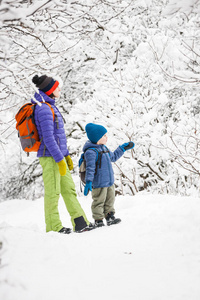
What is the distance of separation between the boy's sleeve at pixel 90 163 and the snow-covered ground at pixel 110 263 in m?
0.62

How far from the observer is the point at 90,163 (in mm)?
2975

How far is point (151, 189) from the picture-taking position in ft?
21.3

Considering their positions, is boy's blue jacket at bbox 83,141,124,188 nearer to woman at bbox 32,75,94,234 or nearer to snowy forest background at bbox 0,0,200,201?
woman at bbox 32,75,94,234

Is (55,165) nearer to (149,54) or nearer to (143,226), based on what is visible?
(143,226)

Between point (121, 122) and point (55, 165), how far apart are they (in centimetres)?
312

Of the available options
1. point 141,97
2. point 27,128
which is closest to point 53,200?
point 27,128

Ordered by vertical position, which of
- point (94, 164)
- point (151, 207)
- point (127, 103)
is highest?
point (127, 103)

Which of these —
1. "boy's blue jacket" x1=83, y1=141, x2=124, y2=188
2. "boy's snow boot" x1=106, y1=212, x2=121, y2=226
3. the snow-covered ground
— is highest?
"boy's blue jacket" x1=83, y1=141, x2=124, y2=188

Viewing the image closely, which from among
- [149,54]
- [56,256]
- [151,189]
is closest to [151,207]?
[56,256]

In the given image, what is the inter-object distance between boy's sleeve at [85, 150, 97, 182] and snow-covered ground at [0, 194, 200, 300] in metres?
0.62

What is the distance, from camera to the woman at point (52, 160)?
2.73 m

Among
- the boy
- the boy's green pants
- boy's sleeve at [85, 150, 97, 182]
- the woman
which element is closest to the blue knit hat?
the boy

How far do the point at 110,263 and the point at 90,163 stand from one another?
1.37 m

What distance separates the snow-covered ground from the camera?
138cm
